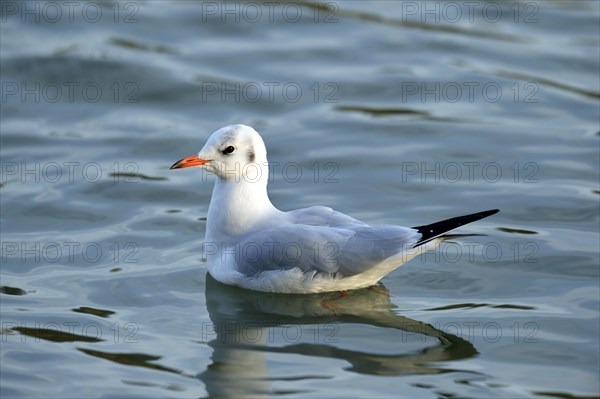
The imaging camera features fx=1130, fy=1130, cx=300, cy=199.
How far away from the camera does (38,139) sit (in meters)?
10.9

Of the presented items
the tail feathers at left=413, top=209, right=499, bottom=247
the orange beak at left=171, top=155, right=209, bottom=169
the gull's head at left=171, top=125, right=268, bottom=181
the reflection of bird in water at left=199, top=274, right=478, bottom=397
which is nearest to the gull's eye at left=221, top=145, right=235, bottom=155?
the gull's head at left=171, top=125, right=268, bottom=181

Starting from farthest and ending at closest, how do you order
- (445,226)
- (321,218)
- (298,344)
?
(321,218)
(445,226)
(298,344)

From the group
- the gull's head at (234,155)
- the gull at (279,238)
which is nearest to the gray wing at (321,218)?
the gull at (279,238)

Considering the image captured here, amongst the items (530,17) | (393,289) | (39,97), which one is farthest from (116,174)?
(530,17)

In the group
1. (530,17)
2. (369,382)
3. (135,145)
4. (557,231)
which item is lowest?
(369,382)

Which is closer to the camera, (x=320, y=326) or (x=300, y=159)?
(x=320, y=326)

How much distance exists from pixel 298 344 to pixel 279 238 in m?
0.81

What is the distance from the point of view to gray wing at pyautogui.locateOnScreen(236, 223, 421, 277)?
728cm

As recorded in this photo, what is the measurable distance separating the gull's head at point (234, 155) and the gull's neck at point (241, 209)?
6cm

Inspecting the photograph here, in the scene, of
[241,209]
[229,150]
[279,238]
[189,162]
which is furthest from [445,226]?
[189,162]

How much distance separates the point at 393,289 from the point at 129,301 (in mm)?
1813

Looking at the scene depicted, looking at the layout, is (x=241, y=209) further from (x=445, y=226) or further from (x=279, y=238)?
(x=445, y=226)

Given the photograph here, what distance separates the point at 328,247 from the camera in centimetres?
734

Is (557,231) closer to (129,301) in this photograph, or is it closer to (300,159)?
(300,159)
